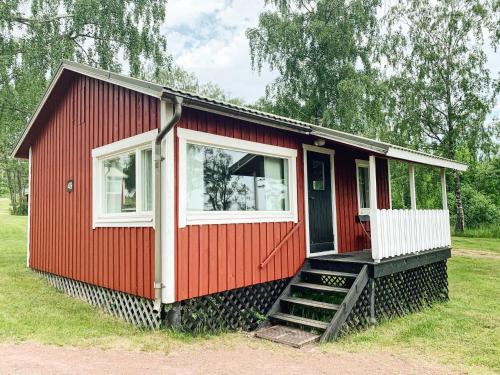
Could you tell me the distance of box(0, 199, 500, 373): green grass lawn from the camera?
179 inches

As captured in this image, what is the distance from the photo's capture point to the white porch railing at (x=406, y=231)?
5.89m

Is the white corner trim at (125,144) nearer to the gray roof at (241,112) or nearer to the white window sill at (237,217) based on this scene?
the gray roof at (241,112)

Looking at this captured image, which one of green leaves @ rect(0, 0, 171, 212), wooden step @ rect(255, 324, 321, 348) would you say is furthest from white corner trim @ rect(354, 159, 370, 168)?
green leaves @ rect(0, 0, 171, 212)

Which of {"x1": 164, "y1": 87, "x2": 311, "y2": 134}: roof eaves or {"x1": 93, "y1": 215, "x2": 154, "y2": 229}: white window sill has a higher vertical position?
{"x1": 164, "y1": 87, "x2": 311, "y2": 134}: roof eaves

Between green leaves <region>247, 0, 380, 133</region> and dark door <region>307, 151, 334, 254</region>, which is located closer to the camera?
dark door <region>307, 151, 334, 254</region>

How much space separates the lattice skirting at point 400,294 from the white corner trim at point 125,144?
11.8ft

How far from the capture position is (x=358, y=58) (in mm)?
17156

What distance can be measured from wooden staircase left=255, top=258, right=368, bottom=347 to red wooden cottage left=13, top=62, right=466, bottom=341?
2cm

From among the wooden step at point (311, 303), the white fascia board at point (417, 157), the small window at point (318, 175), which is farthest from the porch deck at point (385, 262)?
the white fascia board at point (417, 157)

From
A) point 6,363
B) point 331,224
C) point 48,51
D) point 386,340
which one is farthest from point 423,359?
point 48,51

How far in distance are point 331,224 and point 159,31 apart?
409 inches

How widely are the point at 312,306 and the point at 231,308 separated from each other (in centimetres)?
116

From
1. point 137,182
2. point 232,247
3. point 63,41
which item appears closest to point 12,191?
point 63,41

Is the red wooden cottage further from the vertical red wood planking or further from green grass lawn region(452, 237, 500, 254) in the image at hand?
green grass lawn region(452, 237, 500, 254)
